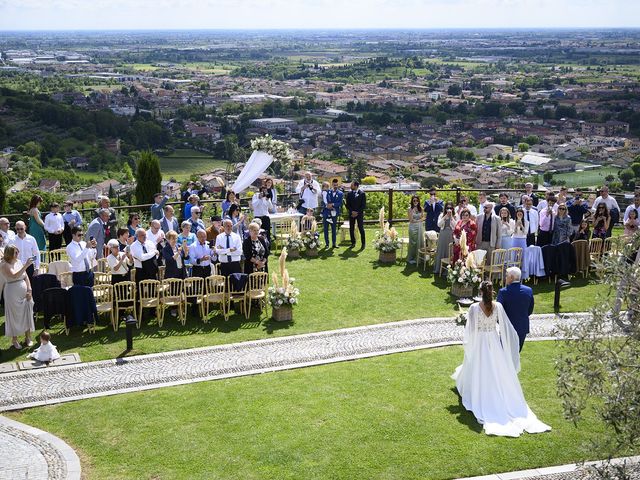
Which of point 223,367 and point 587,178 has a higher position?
point 223,367

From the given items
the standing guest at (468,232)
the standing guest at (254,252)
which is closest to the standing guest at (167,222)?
the standing guest at (254,252)

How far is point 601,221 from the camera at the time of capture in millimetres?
16234

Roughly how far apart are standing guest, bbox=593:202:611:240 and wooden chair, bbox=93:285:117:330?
10290 millimetres

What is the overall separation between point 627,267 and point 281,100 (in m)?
147

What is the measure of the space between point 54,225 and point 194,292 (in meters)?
4.07

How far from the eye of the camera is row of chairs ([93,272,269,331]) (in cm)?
1288

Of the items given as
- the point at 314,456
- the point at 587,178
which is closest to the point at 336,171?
the point at 587,178

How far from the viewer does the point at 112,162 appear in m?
84.6

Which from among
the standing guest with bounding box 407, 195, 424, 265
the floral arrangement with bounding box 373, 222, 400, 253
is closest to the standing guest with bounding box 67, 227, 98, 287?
the floral arrangement with bounding box 373, 222, 400, 253

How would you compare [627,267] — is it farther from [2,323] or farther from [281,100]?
[281,100]

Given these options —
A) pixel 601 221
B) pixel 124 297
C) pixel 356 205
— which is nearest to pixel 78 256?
pixel 124 297

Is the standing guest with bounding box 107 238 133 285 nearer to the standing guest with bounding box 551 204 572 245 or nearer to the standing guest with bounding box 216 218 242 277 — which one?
the standing guest with bounding box 216 218 242 277

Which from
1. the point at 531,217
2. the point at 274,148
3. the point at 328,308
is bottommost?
the point at 328,308

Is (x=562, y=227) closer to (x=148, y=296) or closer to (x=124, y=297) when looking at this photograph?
(x=148, y=296)
